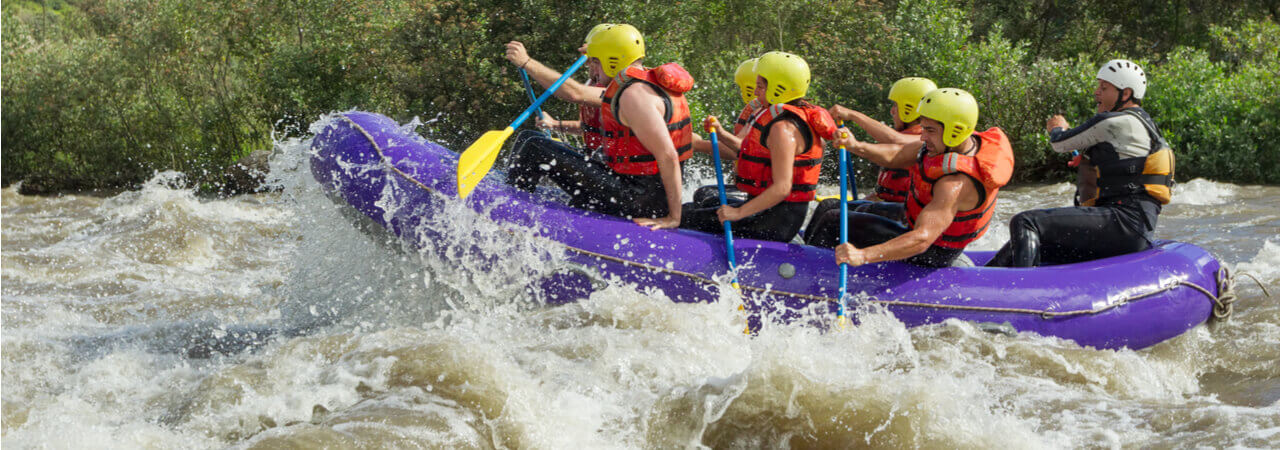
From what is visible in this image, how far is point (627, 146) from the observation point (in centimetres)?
500

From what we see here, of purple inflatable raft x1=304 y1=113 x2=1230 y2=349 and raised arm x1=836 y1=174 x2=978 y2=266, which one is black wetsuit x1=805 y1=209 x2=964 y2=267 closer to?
purple inflatable raft x1=304 y1=113 x2=1230 y2=349

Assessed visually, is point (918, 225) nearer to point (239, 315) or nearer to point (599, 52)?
point (599, 52)

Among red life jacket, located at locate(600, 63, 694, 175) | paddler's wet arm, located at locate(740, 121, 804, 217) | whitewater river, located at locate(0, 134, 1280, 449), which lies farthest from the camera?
red life jacket, located at locate(600, 63, 694, 175)

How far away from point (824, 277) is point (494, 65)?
21.9ft

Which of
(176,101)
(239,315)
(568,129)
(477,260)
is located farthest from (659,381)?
(176,101)

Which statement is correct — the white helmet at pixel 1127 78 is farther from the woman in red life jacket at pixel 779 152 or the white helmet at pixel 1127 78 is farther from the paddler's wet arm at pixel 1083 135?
the woman in red life jacket at pixel 779 152

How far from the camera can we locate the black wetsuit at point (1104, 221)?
4957mm

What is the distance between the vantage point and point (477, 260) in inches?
193

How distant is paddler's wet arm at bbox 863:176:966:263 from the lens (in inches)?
174

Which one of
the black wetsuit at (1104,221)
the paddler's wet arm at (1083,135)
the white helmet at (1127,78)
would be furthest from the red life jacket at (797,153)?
the white helmet at (1127,78)

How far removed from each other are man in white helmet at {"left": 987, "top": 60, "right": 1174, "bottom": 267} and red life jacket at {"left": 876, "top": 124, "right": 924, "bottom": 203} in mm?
649

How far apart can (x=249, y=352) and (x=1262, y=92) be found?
31.0 ft

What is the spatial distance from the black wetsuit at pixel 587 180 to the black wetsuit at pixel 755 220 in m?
0.16

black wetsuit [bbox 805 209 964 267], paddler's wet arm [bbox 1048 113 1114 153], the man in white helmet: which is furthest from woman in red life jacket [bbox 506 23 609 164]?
paddler's wet arm [bbox 1048 113 1114 153]
